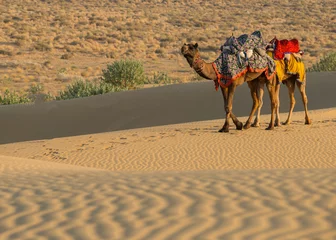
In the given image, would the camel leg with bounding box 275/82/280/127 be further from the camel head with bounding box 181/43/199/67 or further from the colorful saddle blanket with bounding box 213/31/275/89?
the camel head with bounding box 181/43/199/67

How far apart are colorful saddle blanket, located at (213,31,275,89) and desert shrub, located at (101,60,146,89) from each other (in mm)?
15932

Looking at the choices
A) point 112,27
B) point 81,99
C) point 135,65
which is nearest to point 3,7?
point 112,27

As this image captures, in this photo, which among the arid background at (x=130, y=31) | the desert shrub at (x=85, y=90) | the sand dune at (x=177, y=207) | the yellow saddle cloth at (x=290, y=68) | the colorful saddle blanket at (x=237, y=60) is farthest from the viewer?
the arid background at (x=130, y=31)

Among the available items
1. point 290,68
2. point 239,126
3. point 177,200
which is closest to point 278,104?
point 290,68

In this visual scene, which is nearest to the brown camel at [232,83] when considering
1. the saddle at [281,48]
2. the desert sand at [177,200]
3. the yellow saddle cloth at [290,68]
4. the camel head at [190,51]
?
the camel head at [190,51]

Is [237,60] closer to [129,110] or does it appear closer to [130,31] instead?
[129,110]

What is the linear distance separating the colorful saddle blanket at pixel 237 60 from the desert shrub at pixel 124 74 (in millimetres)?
15932

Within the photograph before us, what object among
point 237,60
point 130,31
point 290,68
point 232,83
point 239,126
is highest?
point 130,31

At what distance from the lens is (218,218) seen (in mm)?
4852

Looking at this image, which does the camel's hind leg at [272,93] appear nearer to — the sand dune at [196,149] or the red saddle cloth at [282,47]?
the sand dune at [196,149]

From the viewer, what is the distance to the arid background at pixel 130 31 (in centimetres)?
3834

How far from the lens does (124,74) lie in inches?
1185

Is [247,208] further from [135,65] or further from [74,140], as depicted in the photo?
[135,65]

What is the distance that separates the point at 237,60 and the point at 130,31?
41.9 meters
